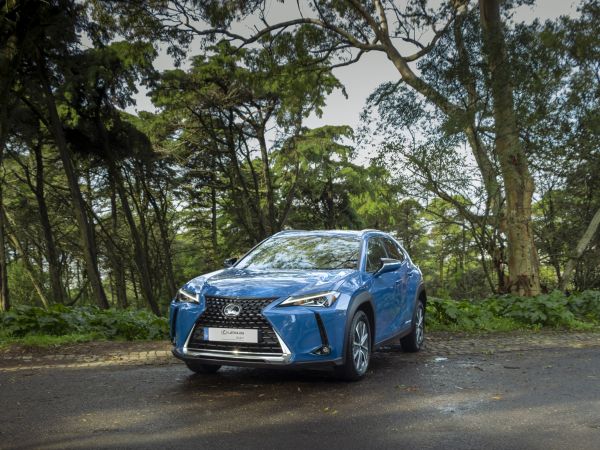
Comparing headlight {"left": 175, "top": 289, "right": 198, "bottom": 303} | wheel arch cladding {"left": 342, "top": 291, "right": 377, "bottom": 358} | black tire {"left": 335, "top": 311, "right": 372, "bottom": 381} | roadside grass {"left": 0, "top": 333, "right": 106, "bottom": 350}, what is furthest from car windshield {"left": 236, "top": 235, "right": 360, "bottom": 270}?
roadside grass {"left": 0, "top": 333, "right": 106, "bottom": 350}

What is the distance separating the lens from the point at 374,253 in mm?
7629

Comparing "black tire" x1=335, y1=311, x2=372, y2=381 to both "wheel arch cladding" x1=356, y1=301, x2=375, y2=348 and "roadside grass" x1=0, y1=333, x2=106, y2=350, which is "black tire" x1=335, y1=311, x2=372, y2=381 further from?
"roadside grass" x1=0, y1=333, x2=106, y2=350

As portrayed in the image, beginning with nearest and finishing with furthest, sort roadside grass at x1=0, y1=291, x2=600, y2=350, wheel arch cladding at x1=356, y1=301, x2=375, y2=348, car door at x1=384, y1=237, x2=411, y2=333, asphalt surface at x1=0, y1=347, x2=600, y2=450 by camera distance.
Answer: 1. asphalt surface at x1=0, y1=347, x2=600, y2=450
2. wheel arch cladding at x1=356, y1=301, x2=375, y2=348
3. car door at x1=384, y1=237, x2=411, y2=333
4. roadside grass at x1=0, y1=291, x2=600, y2=350

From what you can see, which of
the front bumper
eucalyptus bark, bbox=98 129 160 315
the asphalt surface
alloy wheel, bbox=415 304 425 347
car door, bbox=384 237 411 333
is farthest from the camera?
eucalyptus bark, bbox=98 129 160 315

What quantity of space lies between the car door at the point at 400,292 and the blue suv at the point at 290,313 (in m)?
0.38

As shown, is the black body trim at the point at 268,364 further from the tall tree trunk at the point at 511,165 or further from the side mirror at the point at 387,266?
the tall tree trunk at the point at 511,165

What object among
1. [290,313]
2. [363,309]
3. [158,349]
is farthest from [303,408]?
[158,349]

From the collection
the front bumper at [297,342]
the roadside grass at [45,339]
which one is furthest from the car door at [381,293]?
the roadside grass at [45,339]

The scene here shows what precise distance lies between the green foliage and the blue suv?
3.90 meters

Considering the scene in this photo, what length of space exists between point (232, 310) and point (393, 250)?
10.9ft

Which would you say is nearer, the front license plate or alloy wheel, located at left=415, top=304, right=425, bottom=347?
the front license plate

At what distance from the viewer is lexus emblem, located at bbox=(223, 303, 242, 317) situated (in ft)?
19.2

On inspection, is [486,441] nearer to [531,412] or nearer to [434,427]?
[434,427]

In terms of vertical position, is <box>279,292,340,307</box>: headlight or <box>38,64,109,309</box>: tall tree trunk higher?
<box>38,64,109,309</box>: tall tree trunk
